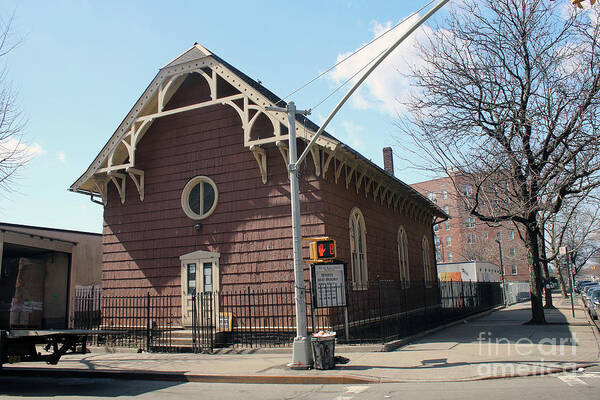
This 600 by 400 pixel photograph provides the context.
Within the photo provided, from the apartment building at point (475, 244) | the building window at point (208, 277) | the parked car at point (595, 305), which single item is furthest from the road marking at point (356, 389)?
the apartment building at point (475, 244)

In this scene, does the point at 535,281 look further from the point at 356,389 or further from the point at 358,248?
the point at 356,389

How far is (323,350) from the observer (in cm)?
1074

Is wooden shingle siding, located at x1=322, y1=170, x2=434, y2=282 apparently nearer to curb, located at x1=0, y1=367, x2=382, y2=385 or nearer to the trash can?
the trash can

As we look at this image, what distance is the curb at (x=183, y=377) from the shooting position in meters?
9.82

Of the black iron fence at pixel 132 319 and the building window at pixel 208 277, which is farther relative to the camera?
the building window at pixel 208 277

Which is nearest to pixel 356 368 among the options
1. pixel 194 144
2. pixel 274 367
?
pixel 274 367

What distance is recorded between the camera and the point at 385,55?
862cm

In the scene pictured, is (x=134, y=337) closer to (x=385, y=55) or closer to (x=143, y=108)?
(x=143, y=108)

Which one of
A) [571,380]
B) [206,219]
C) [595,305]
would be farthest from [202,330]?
[595,305]

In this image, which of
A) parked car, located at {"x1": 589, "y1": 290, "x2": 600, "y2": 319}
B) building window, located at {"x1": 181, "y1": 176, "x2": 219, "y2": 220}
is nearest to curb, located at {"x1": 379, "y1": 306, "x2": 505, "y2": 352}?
parked car, located at {"x1": 589, "y1": 290, "x2": 600, "y2": 319}

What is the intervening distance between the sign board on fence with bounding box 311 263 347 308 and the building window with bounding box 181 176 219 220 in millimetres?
5833

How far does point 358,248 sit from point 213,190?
5.58 m

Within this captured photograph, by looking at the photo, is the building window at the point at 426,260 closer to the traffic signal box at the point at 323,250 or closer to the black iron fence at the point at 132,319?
the black iron fence at the point at 132,319

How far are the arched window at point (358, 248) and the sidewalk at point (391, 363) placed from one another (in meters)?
2.97
